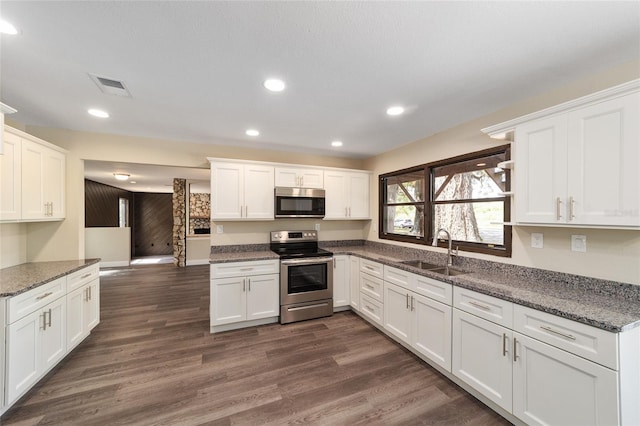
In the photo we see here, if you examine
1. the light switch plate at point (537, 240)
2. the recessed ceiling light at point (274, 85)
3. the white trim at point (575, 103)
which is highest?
the recessed ceiling light at point (274, 85)

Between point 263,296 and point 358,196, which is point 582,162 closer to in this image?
point 358,196

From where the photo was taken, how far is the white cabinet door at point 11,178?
2174mm

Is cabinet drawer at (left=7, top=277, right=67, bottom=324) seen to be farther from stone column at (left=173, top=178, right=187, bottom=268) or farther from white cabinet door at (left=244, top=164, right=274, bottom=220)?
stone column at (left=173, top=178, right=187, bottom=268)

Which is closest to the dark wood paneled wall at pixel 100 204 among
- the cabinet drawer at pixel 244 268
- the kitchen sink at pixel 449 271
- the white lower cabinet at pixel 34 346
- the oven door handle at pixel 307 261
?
the white lower cabinet at pixel 34 346

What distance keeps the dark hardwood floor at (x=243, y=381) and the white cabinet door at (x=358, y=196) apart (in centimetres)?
170

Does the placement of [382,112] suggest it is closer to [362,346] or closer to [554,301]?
[554,301]

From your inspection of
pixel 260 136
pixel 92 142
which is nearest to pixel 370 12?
pixel 260 136

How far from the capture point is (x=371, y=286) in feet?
10.7

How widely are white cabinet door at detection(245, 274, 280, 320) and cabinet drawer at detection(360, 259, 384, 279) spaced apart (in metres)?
1.18

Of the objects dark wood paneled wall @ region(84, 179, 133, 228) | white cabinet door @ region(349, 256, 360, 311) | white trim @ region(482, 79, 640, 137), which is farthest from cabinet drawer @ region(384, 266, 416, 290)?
dark wood paneled wall @ region(84, 179, 133, 228)

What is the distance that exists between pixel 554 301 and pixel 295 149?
11.1 ft

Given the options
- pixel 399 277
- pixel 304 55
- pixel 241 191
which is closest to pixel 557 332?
pixel 399 277

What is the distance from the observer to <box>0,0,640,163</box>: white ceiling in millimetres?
1241

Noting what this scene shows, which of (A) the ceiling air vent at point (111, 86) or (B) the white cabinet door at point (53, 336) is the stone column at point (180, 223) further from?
(A) the ceiling air vent at point (111, 86)
